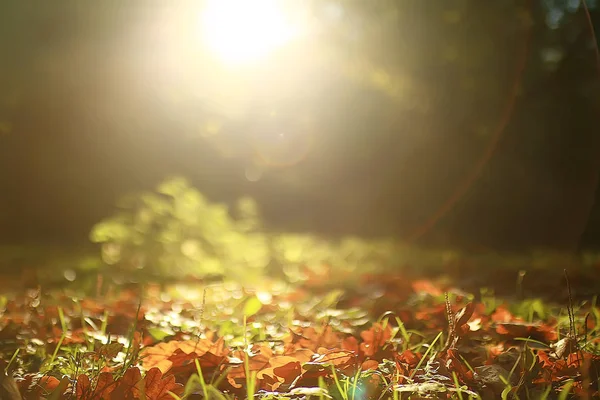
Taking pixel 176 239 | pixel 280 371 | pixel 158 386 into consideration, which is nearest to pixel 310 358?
pixel 280 371

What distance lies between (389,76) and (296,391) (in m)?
7.94

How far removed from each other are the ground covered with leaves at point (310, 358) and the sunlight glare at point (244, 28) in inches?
220

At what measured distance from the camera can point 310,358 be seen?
1485mm

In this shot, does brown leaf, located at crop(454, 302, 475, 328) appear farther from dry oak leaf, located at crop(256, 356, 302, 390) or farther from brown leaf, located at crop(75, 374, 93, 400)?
brown leaf, located at crop(75, 374, 93, 400)

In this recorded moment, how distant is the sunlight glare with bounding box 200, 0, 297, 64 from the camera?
7.27m

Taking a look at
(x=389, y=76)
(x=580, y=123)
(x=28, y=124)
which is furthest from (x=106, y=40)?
(x=580, y=123)

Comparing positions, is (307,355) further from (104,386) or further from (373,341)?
(104,386)

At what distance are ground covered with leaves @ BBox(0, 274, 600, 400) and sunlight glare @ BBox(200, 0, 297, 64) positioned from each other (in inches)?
220

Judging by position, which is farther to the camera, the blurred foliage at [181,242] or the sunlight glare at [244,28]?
the sunlight glare at [244,28]

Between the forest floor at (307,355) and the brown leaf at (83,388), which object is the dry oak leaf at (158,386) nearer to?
the forest floor at (307,355)

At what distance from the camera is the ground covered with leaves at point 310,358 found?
4.28 ft

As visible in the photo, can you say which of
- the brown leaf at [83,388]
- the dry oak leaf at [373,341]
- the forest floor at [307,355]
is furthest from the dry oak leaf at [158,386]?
the dry oak leaf at [373,341]

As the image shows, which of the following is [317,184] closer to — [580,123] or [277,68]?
[277,68]

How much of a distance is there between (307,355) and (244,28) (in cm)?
695
